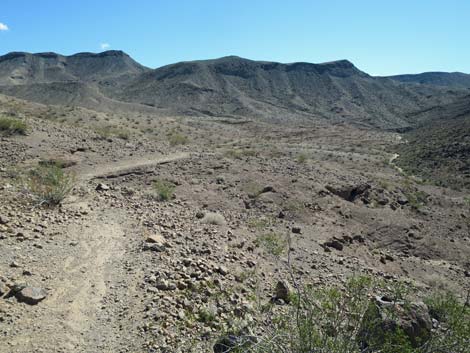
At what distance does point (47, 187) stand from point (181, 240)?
3.86 metres

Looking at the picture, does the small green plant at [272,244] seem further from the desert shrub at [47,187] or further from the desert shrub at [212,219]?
the desert shrub at [47,187]

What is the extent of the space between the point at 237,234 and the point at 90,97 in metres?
70.1

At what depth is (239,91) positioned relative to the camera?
96.1 meters

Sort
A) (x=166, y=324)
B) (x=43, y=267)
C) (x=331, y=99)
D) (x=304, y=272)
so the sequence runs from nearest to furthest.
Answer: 1. (x=166, y=324)
2. (x=43, y=267)
3. (x=304, y=272)
4. (x=331, y=99)

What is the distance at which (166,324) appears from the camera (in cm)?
574

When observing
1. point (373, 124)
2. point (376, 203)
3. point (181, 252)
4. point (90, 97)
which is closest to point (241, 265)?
point (181, 252)

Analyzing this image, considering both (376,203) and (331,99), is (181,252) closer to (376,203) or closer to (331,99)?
(376,203)

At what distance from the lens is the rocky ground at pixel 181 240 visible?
5.77 m

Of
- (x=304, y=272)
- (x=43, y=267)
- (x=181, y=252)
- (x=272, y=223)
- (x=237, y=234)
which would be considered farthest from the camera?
(x=272, y=223)

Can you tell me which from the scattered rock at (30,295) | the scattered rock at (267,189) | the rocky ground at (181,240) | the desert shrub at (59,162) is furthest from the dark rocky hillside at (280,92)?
the scattered rock at (30,295)

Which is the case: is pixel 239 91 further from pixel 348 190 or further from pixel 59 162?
pixel 59 162

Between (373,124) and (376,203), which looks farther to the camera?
(373,124)

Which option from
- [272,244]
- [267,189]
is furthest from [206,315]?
[267,189]

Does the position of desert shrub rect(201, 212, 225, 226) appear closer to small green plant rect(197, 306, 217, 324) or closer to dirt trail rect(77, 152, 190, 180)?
small green plant rect(197, 306, 217, 324)
